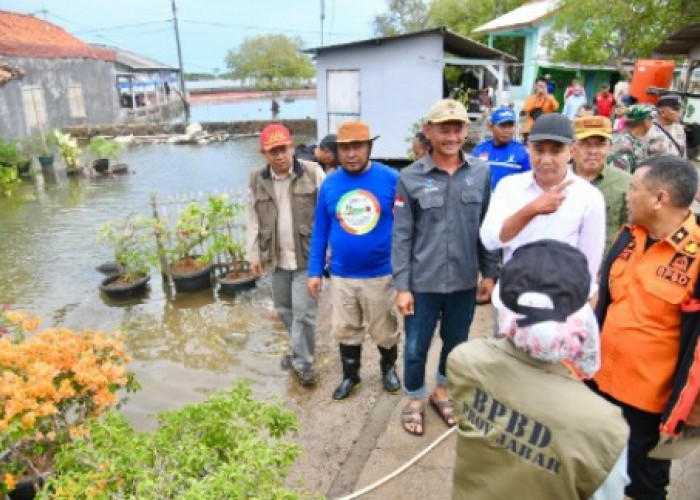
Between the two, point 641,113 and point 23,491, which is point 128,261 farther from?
point 641,113

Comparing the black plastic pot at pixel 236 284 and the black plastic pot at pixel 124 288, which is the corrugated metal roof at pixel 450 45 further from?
the black plastic pot at pixel 124 288

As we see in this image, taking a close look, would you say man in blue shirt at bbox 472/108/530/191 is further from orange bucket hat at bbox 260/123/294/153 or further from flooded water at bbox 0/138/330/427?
flooded water at bbox 0/138/330/427

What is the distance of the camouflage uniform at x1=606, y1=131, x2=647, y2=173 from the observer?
3979 millimetres

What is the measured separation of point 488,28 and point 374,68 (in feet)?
37.7

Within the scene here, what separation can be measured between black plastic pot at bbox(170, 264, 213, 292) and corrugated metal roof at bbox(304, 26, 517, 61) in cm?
895

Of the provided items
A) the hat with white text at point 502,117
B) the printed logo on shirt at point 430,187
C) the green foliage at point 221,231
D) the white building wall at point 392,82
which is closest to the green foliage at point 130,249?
the green foliage at point 221,231

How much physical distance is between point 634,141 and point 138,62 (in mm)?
39055

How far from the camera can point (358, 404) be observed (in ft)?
13.0

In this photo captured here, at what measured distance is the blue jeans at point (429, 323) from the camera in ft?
10.4

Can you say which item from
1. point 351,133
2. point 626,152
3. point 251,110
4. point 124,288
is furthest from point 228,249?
point 251,110

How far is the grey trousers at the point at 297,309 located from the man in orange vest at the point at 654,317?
2.28 m

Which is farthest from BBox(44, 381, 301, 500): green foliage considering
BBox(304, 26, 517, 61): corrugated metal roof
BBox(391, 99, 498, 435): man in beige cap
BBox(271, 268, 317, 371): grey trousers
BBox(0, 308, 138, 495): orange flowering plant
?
BBox(304, 26, 517, 61): corrugated metal roof

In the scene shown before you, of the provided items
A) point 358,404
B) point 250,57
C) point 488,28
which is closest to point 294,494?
point 358,404

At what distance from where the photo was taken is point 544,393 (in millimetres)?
1461
